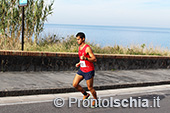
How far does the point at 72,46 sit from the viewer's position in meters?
12.6

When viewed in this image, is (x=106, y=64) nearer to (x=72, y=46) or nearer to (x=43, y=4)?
(x=72, y=46)

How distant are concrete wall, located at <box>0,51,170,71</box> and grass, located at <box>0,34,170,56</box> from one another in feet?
3.55

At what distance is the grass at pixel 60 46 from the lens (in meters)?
11.6

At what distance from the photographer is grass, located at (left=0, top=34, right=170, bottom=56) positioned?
37.9 ft

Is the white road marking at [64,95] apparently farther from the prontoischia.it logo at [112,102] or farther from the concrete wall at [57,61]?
the concrete wall at [57,61]

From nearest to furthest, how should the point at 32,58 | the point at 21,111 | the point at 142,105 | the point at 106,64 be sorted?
the point at 21,111 < the point at 142,105 < the point at 32,58 < the point at 106,64

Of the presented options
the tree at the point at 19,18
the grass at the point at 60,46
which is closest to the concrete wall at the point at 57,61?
the grass at the point at 60,46

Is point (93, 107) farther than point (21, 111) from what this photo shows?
Yes

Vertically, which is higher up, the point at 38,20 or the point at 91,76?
the point at 38,20

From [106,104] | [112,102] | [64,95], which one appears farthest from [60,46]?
[106,104]

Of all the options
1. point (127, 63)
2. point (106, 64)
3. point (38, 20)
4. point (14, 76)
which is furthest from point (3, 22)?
point (127, 63)

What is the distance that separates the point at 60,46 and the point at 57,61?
205cm

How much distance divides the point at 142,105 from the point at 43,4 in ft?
25.2

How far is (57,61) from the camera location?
412 inches
